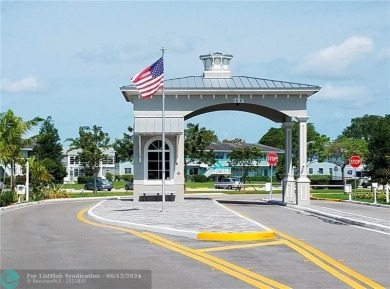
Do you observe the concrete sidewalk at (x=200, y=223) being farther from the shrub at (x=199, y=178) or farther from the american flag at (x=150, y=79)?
the shrub at (x=199, y=178)

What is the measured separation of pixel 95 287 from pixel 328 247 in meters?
6.51

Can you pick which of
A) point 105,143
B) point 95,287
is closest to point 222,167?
point 105,143

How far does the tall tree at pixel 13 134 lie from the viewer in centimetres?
3900

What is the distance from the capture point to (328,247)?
49.5 ft

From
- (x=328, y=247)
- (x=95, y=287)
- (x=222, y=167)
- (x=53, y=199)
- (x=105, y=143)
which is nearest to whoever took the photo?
(x=95, y=287)

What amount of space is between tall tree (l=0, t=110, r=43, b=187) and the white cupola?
37.5 ft

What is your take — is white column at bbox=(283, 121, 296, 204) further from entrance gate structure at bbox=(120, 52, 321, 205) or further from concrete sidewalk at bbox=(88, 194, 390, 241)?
concrete sidewalk at bbox=(88, 194, 390, 241)

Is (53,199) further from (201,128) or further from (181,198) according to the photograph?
(201,128)

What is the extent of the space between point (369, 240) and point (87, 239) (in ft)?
22.3

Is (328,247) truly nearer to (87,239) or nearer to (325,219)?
(87,239)

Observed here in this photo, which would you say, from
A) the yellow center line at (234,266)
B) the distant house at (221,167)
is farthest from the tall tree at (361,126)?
the yellow center line at (234,266)

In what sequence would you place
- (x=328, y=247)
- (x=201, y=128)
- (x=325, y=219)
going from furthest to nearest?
(x=201, y=128)
(x=325, y=219)
(x=328, y=247)

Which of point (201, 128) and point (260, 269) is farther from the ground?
point (201, 128)

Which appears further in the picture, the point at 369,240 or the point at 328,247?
the point at 369,240
